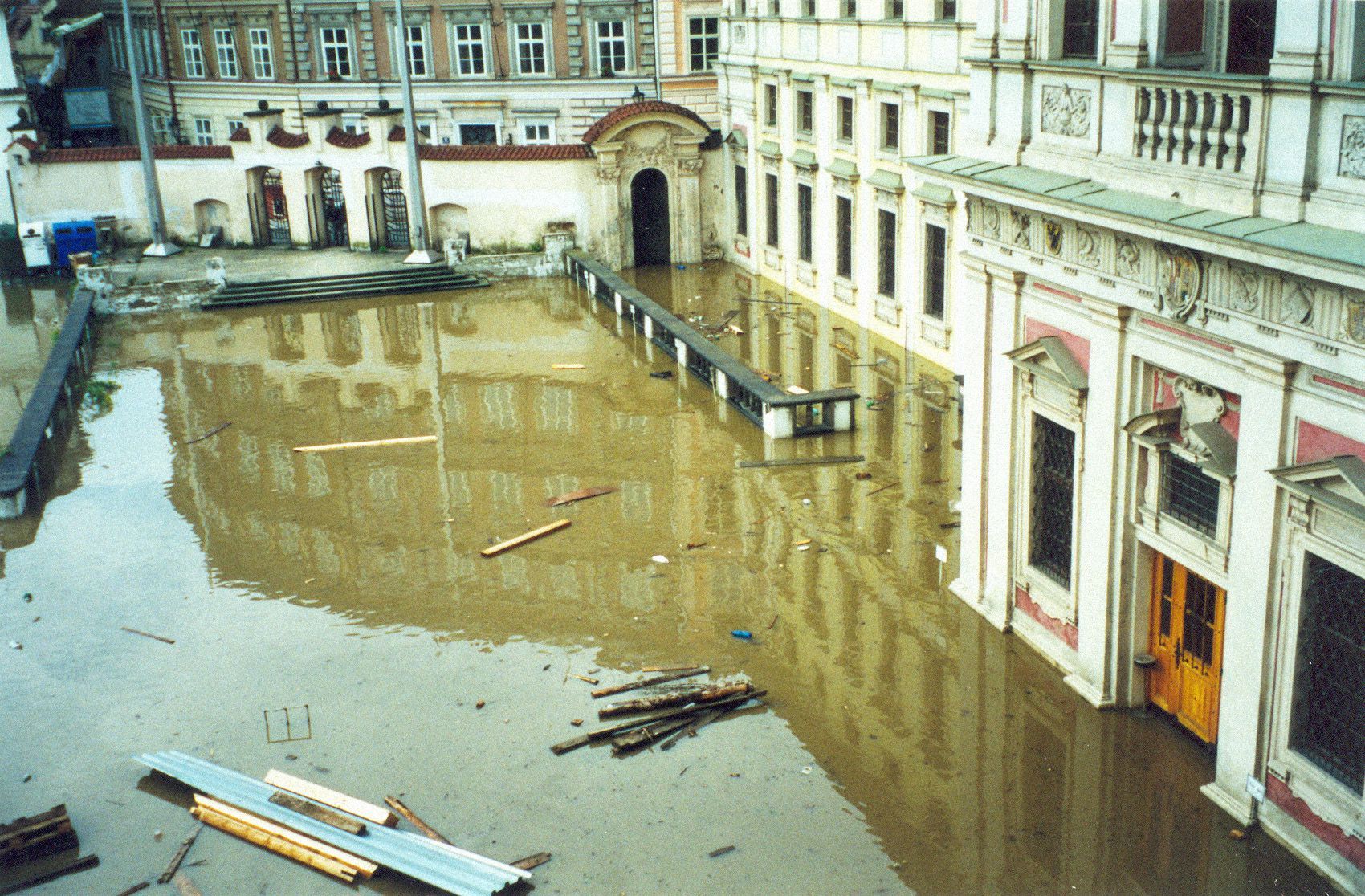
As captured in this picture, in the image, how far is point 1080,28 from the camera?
39.3ft

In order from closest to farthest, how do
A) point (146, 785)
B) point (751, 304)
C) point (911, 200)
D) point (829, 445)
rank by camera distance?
point (146, 785) < point (829, 445) < point (911, 200) < point (751, 304)

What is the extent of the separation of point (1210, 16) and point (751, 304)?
60.3ft

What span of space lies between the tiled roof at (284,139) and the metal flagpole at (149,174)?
2814 mm

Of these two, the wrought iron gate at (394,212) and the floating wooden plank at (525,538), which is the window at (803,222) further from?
the floating wooden plank at (525,538)

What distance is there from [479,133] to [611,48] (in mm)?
4859

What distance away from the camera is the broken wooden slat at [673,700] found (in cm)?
1223

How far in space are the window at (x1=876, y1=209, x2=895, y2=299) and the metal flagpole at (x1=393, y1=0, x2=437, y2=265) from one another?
37.7 feet

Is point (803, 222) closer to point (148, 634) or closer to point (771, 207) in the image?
point (771, 207)

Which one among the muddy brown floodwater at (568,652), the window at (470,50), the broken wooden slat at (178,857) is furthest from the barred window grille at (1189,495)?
the window at (470,50)

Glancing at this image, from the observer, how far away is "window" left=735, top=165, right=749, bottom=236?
32.2m

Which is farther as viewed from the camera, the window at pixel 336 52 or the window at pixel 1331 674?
the window at pixel 336 52

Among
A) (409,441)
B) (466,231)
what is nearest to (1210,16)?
(409,441)

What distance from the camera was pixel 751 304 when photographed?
94.6 feet

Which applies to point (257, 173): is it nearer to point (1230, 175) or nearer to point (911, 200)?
point (911, 200)
